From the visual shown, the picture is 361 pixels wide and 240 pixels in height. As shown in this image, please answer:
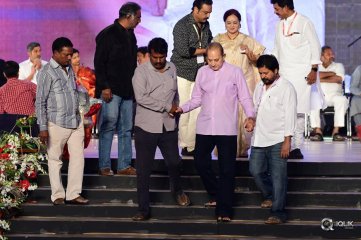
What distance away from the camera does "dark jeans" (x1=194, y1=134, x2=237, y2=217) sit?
11.8m

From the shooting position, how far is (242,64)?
44.2ft

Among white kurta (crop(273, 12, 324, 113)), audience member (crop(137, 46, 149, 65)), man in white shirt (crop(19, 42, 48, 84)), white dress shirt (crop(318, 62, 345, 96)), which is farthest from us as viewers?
white dress shirt (crop(318, 62, 345, 96))

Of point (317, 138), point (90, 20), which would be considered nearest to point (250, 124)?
point (317, 138)

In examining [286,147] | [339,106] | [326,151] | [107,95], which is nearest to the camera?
[286,147]

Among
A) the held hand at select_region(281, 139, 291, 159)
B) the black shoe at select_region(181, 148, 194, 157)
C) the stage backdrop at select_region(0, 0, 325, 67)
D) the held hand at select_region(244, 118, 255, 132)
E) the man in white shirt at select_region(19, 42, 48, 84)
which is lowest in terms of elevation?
the black shoe at select_region(181, 148, 194, 157)

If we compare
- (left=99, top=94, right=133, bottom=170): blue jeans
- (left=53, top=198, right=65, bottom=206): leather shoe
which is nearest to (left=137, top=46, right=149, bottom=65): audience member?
(left=99, top=94, right=133, bottom=170): blue jeans

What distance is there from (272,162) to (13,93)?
11.3 ft

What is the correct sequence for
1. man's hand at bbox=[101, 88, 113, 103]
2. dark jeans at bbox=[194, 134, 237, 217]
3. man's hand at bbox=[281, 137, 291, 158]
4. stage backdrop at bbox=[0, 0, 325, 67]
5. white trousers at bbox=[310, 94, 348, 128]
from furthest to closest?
stage backdrop at bbox=[0, 0, 325, 67] → white trousers at bbox=[310, 94, 348, 128] → man's hand at bbox=[101, 88, 113, 103] → dark jeans at bbox=[194, 134, 237, 217] → man's hand at bbox=[281, 137, 291, 158]

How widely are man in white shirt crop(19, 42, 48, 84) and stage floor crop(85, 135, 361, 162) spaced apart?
4.19ft

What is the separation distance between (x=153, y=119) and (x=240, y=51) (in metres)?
1.87

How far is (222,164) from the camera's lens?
11781 millimetres

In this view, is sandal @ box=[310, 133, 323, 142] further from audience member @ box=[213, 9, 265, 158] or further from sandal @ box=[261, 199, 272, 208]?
sandal @ box=[261, 199, 272, 208]

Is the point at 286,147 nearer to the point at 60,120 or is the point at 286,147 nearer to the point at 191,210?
the point at 191,210

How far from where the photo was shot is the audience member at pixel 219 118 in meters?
11.8
